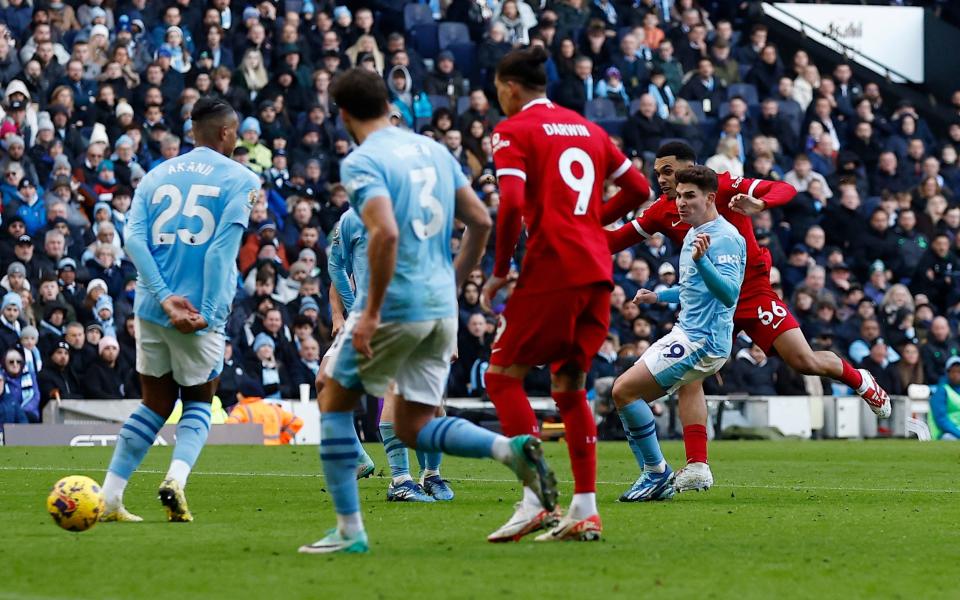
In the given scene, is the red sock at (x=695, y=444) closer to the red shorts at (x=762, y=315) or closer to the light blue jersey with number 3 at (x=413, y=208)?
the red shorts at (x=762, y=315)

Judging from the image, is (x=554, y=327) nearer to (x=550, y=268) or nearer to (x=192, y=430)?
(x=550, y=268)

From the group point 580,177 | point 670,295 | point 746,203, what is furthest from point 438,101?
point 580,177

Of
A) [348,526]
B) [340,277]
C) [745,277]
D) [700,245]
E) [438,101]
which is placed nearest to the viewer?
[348,526]

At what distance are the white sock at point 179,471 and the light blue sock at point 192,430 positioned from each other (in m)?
0.06

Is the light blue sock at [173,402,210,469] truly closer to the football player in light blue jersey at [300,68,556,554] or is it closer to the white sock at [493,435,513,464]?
the football player in light blue jersey at [300,68,556,554]

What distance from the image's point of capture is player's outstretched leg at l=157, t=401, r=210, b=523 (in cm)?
890

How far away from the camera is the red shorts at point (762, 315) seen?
12547mm

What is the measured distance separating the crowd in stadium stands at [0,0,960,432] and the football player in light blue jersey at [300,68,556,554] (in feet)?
35.6

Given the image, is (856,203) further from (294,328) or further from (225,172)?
(225,172)

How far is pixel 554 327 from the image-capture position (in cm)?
798

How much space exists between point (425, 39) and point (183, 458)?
19.2m

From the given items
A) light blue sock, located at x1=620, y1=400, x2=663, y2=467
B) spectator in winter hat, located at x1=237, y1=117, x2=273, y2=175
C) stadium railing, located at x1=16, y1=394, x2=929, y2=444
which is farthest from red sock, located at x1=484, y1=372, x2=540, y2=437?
spectator in winter hat, located at x1=237, y1=117, x2=273, y2=175

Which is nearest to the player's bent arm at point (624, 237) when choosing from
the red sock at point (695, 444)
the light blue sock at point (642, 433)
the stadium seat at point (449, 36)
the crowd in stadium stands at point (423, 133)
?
the light blue sock at point (642, 433)

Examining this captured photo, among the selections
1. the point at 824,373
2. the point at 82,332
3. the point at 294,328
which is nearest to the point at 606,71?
the point at 294,328
